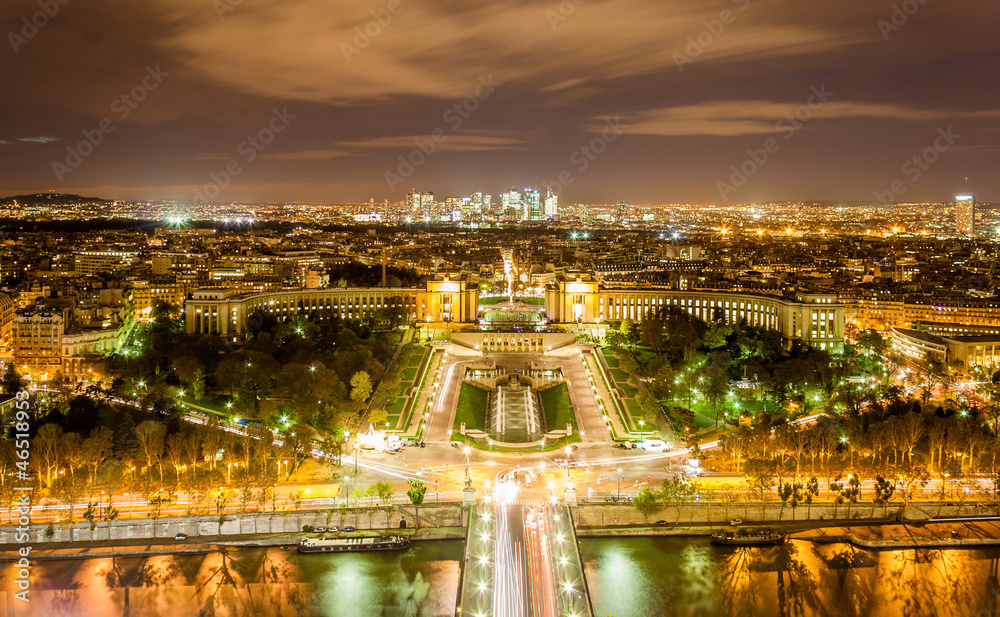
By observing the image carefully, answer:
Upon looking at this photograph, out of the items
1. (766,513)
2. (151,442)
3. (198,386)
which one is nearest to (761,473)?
(766,513)

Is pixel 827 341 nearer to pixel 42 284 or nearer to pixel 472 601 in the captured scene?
pixel 472 601

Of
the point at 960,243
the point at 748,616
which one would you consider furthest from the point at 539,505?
the point at 960,243

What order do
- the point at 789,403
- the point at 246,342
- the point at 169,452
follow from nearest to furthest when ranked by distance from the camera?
1. the point at 169,452
2. the point at 789,403
3. the point at 246,342

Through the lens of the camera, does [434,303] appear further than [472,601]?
Yes

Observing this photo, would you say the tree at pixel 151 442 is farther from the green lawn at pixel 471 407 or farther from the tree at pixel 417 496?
the green lawn at pixel 471 407

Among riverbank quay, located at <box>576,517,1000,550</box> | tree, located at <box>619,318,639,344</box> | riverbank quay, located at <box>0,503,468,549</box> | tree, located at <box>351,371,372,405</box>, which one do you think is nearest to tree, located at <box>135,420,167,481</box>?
riverbank quay, located at <box>0,503,468,549</box>

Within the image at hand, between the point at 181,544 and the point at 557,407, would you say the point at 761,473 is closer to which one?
the point at 557,407

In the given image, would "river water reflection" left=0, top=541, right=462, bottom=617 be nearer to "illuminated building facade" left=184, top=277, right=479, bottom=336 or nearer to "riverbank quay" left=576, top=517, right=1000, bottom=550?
"riverbank quay" left=576, top=517, right=1000, bottom=550

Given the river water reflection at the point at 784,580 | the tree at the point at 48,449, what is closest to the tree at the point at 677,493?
the river water reflection at the point at 784,580
